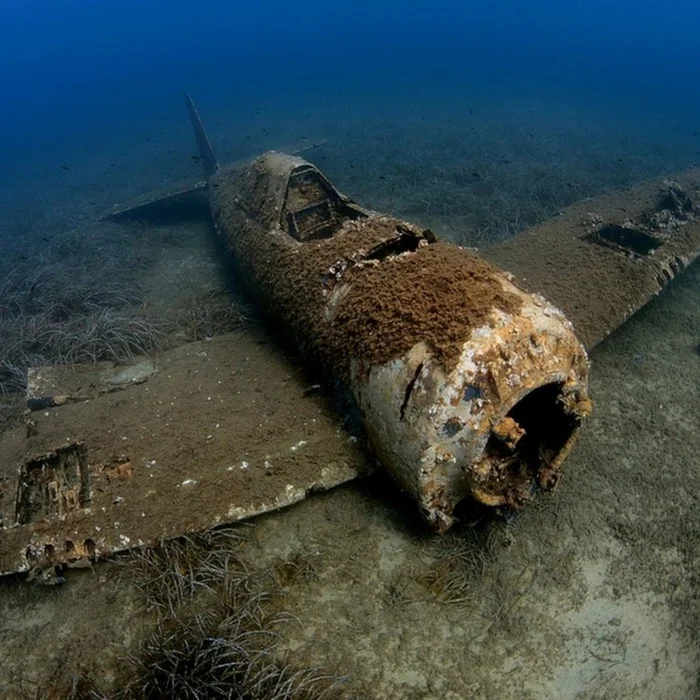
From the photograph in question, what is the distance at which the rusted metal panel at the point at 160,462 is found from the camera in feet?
13.2

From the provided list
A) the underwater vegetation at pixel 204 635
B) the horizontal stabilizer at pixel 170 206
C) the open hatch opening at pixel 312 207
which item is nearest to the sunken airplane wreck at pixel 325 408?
the underwater vegetation at pixel 204 635

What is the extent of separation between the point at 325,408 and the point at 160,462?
64.2 inches

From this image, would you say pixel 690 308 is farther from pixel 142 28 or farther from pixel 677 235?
pixel 142 28

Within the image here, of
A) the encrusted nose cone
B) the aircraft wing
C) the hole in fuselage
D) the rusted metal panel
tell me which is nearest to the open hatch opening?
the aircraft wing

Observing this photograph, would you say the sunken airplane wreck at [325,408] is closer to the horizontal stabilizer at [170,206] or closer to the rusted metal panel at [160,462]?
the rusted metal panel at [160,462]

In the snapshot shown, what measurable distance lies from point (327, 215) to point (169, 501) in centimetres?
490

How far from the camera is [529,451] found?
14.5 feet

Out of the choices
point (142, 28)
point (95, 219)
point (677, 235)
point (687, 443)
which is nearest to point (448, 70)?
point (95, 219)

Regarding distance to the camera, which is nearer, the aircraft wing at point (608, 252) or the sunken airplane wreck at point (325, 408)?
the sunken airplane wreck at point (325, 408)

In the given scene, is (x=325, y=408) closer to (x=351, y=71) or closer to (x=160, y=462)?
(x=160, y=462)


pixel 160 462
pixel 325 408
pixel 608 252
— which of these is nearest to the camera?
pixel 160 462

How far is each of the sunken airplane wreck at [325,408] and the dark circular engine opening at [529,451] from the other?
0.6 inches

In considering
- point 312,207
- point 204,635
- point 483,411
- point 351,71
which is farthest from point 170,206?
point 351,71

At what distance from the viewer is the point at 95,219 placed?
14531mm
